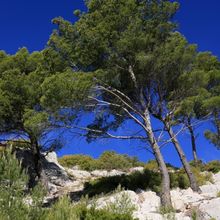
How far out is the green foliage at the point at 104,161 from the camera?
93.7ft

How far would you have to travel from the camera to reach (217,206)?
1084 centimetres

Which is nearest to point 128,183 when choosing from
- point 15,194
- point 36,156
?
point 36,156

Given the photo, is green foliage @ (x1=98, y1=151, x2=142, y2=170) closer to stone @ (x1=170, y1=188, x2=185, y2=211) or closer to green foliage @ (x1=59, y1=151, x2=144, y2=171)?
green foliage @ (x1=59, y1=151, x2=144, y2=171)

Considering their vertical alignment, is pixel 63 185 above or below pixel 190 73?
below

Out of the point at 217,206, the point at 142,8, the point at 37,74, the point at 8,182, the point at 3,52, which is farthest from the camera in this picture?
the point at 3,52

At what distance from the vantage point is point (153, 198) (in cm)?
1419

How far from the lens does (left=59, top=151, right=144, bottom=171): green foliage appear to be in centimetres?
2855

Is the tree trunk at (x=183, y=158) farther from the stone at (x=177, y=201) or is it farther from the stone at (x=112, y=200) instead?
the stone at (x=112, y=200)

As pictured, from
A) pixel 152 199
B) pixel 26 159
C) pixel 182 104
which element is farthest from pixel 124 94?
pixel 26 159

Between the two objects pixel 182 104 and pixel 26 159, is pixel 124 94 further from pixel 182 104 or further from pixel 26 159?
pixel 26 159

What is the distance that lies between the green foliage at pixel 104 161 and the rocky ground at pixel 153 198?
148cm

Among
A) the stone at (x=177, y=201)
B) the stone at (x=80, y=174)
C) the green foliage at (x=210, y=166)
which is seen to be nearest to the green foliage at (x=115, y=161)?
the stone at (x=80, y=174)

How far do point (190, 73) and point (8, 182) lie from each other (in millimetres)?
11648

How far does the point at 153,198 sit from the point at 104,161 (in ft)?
50.6
